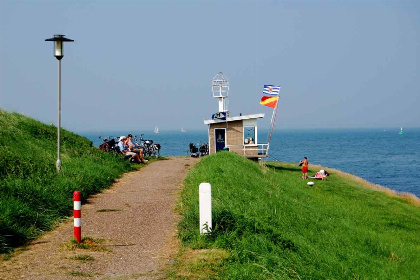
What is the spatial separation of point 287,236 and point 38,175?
7.05m

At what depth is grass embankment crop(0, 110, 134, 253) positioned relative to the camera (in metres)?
11.1

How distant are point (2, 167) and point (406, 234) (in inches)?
505

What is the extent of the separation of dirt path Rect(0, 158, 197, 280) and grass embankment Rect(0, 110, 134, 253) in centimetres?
43

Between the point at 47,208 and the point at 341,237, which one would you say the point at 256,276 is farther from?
the point at 341,237

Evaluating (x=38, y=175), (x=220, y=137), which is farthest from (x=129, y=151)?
(x=38, y=175)

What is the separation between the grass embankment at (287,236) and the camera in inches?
360

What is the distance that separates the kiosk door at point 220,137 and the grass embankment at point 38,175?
45.0 ft

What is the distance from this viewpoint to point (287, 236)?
1191cm

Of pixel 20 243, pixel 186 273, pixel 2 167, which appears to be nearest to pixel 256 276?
pixel 186 273

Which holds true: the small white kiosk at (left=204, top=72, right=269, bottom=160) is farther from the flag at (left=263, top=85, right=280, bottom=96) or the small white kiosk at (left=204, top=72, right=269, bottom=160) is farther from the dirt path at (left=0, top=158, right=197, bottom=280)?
the dirt path at (left=0, top=158, right=197, bottom=280)

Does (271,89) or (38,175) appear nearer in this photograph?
(38,175)

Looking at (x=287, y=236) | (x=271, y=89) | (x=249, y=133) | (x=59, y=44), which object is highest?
(x=271, y=89)

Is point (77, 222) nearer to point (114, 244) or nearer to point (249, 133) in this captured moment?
point (114, 244)

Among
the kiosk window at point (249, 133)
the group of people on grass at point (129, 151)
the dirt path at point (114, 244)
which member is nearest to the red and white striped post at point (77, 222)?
the dirt path at point (114, 244)
